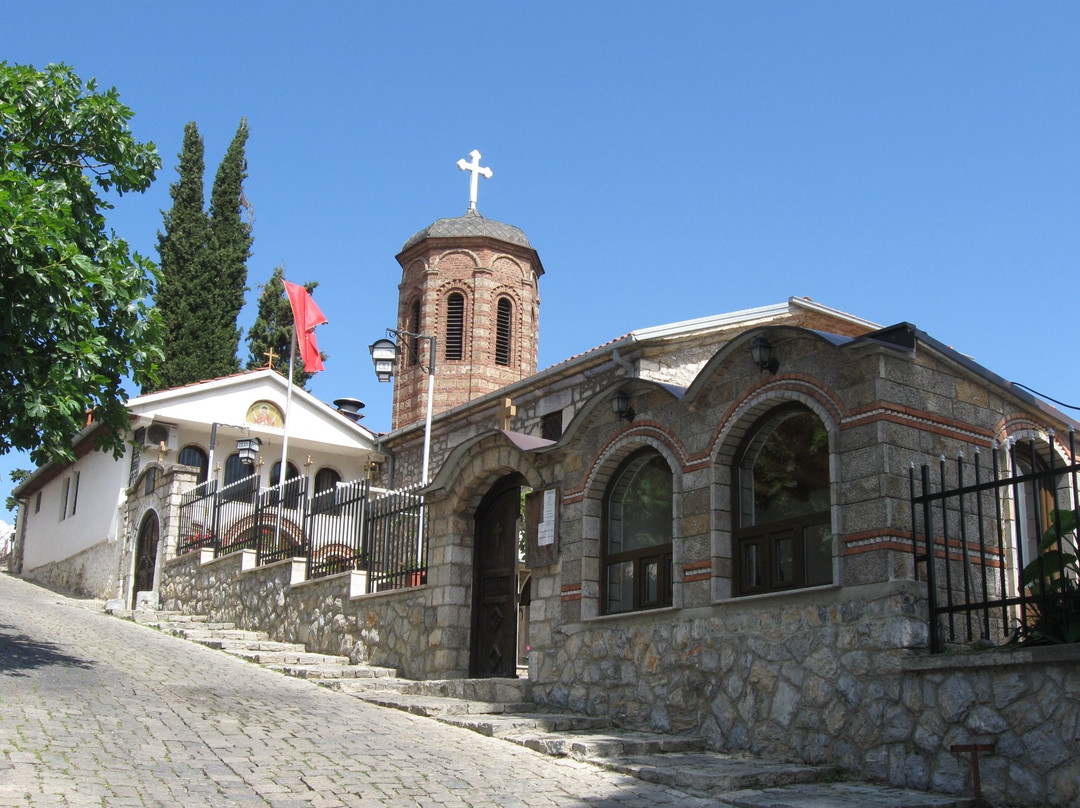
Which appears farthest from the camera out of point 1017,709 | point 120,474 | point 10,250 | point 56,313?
point 120,474

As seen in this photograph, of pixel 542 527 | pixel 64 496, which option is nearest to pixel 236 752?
pixel 542 527

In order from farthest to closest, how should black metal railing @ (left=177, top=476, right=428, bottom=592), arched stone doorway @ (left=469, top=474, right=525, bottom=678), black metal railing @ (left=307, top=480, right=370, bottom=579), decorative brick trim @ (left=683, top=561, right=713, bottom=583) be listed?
1. black metal railing @ (left=307, top=480, right=370, bottom=579)
2. black metal railing @ (left=177, top=476, right=428, bottom=592)
3. arched stone doorway @ (left=469, top=474, right=525, bottom=678)
4. decorative brick trim @ (left=683, top=561, right=713, bottom=583)

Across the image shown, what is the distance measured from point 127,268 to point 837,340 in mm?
7188

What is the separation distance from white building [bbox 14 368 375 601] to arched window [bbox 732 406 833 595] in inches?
617

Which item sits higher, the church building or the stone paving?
the church building

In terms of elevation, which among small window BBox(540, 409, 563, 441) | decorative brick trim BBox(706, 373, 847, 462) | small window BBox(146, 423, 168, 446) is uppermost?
small window BBox(146, 423, 168, 446)

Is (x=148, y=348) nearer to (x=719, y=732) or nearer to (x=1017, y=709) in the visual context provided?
(x=719, y=732)

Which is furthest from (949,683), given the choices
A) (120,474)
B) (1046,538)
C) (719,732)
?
(120,474)

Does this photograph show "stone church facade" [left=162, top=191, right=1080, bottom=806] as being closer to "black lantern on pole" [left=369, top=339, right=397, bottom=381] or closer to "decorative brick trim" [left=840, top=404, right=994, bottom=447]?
"decorative brick trim" [left=840, top=404, right=994, bottom=447]

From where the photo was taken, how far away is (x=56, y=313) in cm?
1066

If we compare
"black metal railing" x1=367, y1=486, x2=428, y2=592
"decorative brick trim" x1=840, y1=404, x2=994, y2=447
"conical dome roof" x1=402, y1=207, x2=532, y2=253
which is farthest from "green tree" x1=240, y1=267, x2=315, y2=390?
"decorative brick trim" x1=840, y1=404, x2=994, y2=447

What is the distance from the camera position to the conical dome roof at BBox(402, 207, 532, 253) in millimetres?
30484

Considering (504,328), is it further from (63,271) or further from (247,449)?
(63,271)

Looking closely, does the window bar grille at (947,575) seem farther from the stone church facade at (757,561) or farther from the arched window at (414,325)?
the arched window at (414,325)
